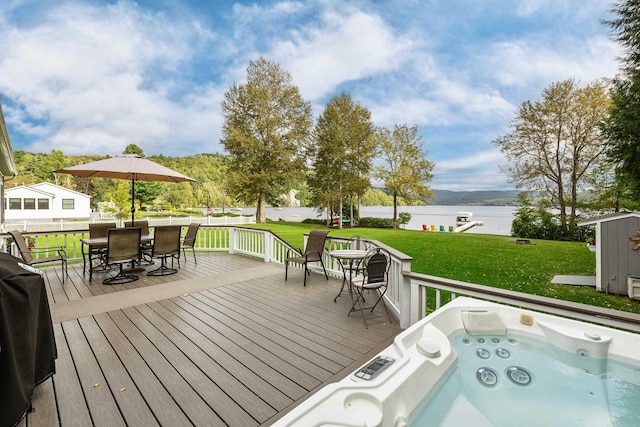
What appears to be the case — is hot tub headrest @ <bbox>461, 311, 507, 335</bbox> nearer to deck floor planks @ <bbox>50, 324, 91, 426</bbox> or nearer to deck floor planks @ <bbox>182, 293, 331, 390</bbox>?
deck floor planks @ <bbox>182, 293, 331, 390</bbox>

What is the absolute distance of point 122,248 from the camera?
5000 millimetres

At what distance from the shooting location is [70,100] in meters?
16.2

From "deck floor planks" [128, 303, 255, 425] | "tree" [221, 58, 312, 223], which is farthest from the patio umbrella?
"tree" [221, 58, 312, 223]

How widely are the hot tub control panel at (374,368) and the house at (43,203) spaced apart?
94.9ft

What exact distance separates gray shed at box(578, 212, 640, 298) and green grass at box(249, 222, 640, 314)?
31 cm

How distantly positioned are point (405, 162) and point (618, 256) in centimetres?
1429

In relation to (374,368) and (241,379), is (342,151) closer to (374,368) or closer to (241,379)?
(241,379)

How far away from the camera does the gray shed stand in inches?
271

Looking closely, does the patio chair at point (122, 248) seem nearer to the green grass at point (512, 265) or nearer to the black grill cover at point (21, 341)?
the black grill cover at point (21, 341)

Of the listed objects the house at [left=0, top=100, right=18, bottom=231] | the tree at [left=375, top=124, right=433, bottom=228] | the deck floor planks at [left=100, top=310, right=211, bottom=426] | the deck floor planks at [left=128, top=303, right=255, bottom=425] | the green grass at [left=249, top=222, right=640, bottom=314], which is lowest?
the green grass at [left=249, top=222, right=640, bottom=314]

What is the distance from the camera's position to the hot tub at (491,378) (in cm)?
160

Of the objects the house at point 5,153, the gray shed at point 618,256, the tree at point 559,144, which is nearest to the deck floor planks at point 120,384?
the house at point 5,153

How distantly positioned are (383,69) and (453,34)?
3.57 metres

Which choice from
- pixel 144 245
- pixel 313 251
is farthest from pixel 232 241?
pixel 313 251
